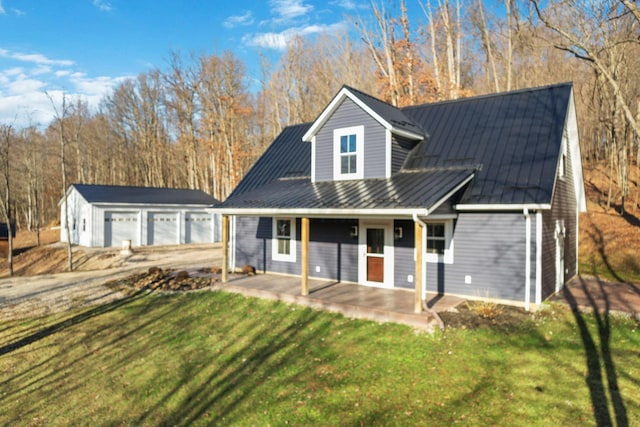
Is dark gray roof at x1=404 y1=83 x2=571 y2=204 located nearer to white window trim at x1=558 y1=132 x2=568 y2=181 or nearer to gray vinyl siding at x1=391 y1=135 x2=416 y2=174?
gray vinyl siding at x1=391 y1=135 x2=416 y2=174

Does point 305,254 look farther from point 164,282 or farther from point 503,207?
point 164,282

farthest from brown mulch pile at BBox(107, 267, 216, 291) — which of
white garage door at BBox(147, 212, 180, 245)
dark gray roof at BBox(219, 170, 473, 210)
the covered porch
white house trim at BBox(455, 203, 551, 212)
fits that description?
white garage door at BBox(147, 212, 180, 245)

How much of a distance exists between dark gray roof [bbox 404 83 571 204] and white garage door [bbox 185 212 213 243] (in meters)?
20.5

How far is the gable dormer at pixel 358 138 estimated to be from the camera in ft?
40.6

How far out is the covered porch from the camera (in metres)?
9.08

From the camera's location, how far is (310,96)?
34.7 meters

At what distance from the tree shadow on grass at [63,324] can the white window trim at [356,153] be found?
305 inches

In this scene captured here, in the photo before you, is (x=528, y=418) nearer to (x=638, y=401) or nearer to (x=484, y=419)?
(x=484, y=419)

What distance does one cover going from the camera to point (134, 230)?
1085 inches

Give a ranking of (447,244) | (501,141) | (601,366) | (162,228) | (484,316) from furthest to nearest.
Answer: (162,228)
(501,141)
(447,244)
(484,316)
(601,366)

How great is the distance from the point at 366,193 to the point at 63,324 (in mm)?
9225

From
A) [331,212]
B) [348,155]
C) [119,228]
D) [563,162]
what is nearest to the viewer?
[331,212]

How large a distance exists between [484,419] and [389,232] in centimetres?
678

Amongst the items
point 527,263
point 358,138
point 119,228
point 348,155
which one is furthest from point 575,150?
point 119,228
